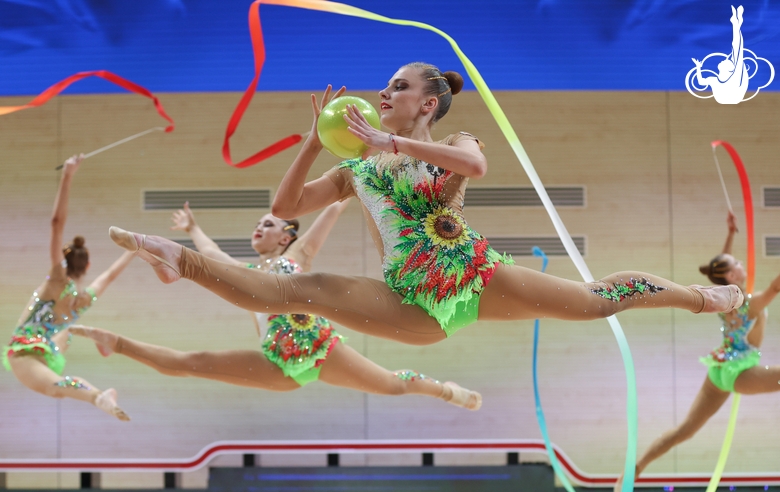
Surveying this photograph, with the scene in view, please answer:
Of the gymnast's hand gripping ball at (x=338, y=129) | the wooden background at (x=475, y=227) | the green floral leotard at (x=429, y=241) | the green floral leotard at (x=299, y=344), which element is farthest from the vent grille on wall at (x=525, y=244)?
the gymnast's hand gripping ball at (x=338, y=129)

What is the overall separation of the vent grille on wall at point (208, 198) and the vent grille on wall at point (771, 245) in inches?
162

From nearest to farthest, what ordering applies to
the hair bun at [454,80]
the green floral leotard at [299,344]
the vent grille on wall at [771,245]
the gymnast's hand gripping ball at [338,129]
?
the gymnast's hand gripping ball at [338,129], the hair bun at [454,80], the green floral leotard at [299,344], the vent grille on wall at [771,245]

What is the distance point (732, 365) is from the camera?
4.80 metres

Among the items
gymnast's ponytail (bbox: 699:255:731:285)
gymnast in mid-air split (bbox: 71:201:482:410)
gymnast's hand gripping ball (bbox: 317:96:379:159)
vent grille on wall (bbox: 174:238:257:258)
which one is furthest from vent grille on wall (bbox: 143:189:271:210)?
gymnast's hand gripping ball (bbox: 317:96:379:159)

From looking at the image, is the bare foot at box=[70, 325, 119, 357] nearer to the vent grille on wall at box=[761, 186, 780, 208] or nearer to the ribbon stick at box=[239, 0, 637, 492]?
the ribbon stick at box=[239, 0, 637, 492]

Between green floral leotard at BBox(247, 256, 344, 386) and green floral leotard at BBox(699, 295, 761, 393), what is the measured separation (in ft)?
8.11

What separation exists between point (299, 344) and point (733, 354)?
279 centimetres

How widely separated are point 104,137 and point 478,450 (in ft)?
12.9

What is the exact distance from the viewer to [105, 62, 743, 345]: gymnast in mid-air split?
2.47 m

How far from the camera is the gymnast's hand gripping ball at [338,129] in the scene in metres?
2.61

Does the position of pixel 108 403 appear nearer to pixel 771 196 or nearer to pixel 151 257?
pixel 151 257

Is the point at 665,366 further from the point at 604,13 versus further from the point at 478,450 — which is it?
the point at 604,13

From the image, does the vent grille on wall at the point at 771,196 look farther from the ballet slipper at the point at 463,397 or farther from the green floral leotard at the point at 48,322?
the green floral leotard at the point at 48,322

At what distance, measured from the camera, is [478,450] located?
18.4 feet
